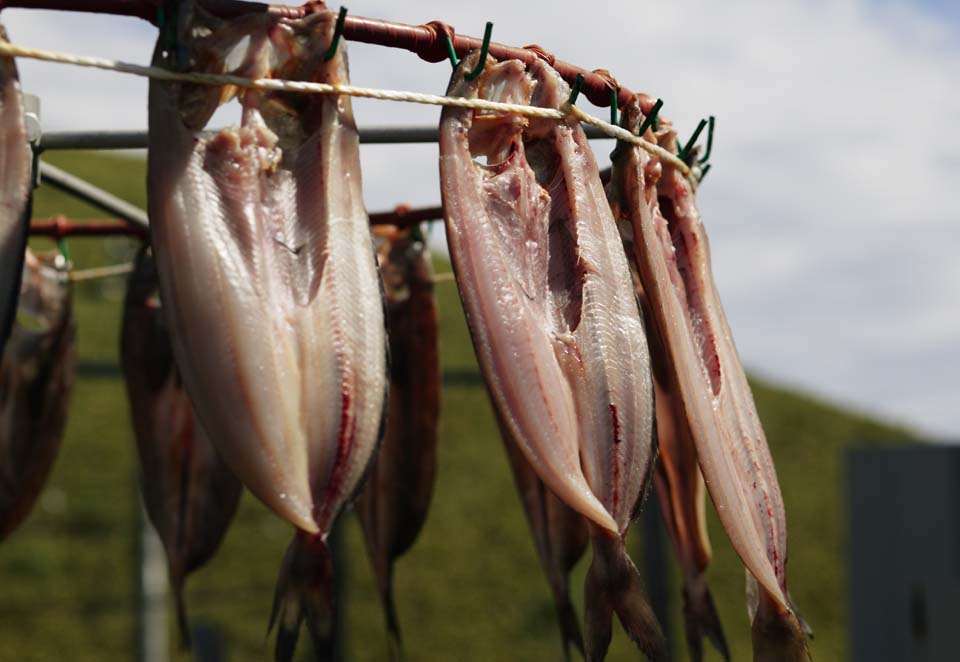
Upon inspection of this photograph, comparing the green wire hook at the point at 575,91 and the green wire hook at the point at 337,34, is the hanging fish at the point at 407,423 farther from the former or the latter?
the green wire hook at the point at 337,34

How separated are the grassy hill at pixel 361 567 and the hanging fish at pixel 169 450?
6694 millimetres

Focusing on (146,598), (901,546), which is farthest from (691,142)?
(146,598)

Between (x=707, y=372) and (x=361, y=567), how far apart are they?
11.3 meters

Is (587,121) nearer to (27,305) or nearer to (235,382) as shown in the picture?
(235,382)

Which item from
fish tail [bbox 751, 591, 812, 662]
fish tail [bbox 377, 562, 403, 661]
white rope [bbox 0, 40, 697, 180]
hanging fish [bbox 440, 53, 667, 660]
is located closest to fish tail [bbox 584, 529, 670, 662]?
hanging fish [bbox 440, 53, 667, 660]

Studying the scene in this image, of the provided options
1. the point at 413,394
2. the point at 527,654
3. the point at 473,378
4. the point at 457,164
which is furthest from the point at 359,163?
the point at 527,654

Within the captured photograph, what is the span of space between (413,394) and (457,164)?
1.28m

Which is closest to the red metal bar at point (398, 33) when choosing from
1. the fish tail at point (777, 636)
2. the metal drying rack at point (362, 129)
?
the metal drying rack at point (362, 129)

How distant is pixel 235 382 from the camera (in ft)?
5.36

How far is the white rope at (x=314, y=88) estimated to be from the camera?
5.52 feet

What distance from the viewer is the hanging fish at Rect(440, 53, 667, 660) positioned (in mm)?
1728

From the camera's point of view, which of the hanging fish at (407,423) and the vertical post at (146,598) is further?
the vertical post at (146,598)

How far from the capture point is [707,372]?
2.02 metres

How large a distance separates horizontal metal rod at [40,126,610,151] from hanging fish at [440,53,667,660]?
0.27 metres
